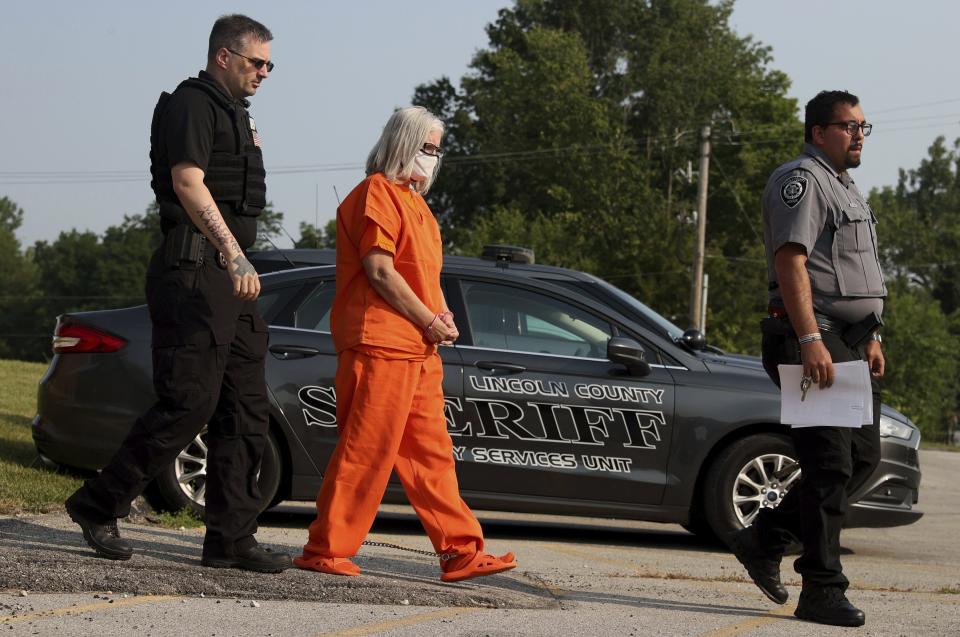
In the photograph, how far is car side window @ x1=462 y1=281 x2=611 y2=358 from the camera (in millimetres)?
8078

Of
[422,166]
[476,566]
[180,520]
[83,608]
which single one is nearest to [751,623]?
[476,566]

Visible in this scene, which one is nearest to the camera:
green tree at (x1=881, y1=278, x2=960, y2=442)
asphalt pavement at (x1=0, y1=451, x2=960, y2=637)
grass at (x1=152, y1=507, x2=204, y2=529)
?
asphalt pavement at (x1=0, y1=451, x2=960, y2=637)

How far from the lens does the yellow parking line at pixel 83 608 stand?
14.8 feet

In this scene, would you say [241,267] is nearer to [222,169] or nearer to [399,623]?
[222,169]

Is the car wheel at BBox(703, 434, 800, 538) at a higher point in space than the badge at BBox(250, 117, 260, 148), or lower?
lower

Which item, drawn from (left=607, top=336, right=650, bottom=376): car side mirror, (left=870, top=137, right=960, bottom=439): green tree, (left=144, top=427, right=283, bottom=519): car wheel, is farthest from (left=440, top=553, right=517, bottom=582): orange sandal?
(left=870, top=137, right=960, bottom=439): green tree

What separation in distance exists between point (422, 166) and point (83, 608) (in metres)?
1.97

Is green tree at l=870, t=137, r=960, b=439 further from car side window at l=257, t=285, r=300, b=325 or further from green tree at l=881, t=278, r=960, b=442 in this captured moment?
car side window at l=257, t=285, r=300, b=325

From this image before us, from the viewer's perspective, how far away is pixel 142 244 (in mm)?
79250

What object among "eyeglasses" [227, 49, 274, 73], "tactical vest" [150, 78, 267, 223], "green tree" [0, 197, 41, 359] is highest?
"eyeglasses" [227, 49, 274, 73]

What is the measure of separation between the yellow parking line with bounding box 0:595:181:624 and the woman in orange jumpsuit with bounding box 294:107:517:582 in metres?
0.66

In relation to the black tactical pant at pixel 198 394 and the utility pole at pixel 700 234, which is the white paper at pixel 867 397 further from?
→ the utility pole at pixel 700 234

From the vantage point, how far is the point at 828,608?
5.09m

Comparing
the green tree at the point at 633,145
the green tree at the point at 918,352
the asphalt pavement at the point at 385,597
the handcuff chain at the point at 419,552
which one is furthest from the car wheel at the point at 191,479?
the green tree at the point at 918,352
